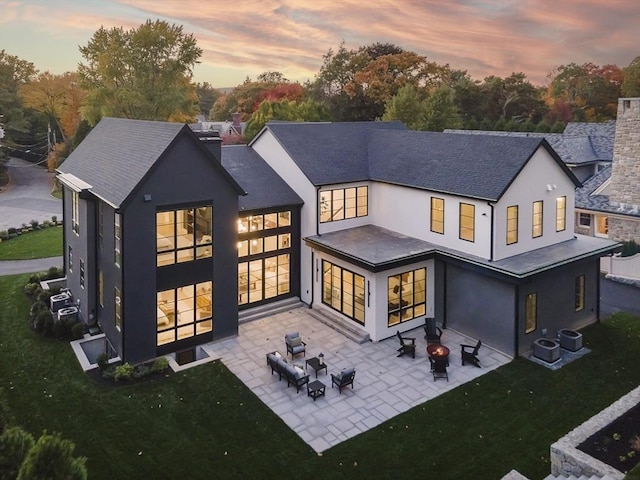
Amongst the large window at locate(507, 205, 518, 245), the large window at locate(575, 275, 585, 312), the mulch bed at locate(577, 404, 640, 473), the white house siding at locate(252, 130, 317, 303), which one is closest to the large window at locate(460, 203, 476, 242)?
the large window at locate(507, 205, 518, 245)

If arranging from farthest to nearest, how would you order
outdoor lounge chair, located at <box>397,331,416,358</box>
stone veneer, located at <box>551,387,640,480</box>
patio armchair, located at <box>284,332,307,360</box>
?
outdoor lounge chair, located at <box>397,331,416,358</box>, patio armchair, located at <box>284,332,307,360</box>, stone veneer, located at <box>551,387,640,480</box>

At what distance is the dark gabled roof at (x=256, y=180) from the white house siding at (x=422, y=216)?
11.4ft

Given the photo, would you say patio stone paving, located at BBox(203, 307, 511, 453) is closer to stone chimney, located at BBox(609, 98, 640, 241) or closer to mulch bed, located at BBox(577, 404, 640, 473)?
mulch bed, located at BBox(577, 404, 640, 473)

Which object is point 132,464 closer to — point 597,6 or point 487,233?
point 487,233

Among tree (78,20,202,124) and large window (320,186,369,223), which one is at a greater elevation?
tree (78,20,202,124)

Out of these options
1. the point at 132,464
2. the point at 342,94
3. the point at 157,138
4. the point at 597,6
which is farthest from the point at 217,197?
the point at 342,94

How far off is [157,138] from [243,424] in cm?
942

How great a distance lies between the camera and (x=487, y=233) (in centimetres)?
1652

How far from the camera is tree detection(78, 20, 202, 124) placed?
1687 inches

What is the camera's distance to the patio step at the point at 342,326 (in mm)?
17234

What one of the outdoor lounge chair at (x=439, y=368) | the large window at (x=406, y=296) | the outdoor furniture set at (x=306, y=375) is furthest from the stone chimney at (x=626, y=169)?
the outdoor furniture set at (x=306, y=375)

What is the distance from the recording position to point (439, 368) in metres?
14.7

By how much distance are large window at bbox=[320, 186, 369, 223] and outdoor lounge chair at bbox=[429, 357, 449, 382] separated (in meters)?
7.62

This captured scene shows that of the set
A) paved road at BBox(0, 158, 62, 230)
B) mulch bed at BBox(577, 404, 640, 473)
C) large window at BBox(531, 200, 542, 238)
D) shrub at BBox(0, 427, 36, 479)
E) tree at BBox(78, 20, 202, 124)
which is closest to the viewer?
shrub at BBox(0, 427, 36, 479)
